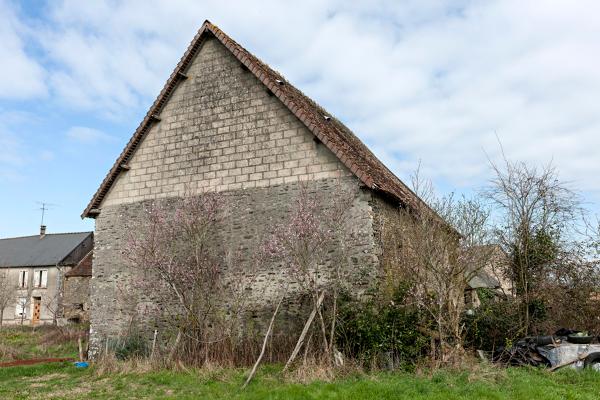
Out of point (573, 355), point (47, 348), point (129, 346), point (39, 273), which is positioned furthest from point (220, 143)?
point (39, 273)

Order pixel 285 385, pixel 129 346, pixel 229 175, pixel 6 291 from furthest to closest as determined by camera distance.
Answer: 1. pixel 6 291
2. pixel 229 175
3. pixel 129 346
4. pixel 285 385

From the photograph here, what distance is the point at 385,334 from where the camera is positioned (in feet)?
35.3

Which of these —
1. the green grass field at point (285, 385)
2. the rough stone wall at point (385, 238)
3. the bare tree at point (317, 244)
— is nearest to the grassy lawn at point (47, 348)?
the green grass field at point (285, 385)

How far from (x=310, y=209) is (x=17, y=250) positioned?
39.6 metres

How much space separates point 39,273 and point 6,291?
2.56m

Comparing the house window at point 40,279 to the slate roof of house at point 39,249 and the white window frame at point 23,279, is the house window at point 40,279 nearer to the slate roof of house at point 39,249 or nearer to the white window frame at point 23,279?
the slate roof of house at point 39,249

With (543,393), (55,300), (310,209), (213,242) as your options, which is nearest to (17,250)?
(55,300)

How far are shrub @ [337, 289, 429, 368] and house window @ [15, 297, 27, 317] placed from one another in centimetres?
3707

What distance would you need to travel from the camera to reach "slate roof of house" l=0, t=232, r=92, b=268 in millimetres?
40562

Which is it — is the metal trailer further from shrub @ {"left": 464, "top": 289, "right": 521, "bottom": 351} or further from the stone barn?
the stone barn

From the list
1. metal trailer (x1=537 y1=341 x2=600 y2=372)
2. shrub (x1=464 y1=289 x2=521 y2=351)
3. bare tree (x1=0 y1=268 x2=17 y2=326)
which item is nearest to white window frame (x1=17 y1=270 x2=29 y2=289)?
bare tree (x1=0 y1=268 x2=17 y2=326)

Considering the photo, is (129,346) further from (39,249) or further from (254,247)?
(39,249)

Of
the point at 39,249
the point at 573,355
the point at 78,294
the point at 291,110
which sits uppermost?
the point at 291,110

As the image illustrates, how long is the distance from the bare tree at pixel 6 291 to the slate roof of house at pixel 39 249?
0.98 m
